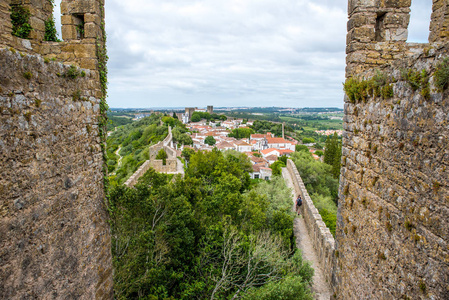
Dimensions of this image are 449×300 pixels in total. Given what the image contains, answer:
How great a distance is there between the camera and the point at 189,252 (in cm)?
820

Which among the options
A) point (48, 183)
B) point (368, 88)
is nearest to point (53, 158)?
point (48, 183)

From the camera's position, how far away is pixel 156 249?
6938mm

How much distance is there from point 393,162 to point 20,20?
5075 millimetres

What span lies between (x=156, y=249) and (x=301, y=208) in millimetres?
10894

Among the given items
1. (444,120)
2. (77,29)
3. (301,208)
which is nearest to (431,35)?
(444,120)

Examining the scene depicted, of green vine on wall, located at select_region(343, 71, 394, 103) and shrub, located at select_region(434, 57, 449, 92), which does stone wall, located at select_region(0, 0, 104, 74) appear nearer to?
green vine on wall, located at select_region(343, 71, 394, 103)

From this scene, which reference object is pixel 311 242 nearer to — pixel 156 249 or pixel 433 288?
pixel 156 249

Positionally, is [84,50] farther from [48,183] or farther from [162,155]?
[162,155]

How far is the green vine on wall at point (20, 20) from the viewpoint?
3.77 m

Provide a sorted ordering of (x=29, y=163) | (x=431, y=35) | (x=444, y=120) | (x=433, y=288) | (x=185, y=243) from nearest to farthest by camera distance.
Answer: (x=444, y=120), (x=433, y=288), (x=29, y=163), (x=431, y=35), (x=185, y=243)

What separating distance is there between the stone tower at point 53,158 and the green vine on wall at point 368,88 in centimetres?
364

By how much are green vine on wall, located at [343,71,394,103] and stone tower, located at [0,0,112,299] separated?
11.9 ft

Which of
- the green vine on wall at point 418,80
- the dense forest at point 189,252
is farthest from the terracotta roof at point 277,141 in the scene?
the green vine on wall at point 418,80

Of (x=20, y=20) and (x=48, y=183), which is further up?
(x=20, y=20)
